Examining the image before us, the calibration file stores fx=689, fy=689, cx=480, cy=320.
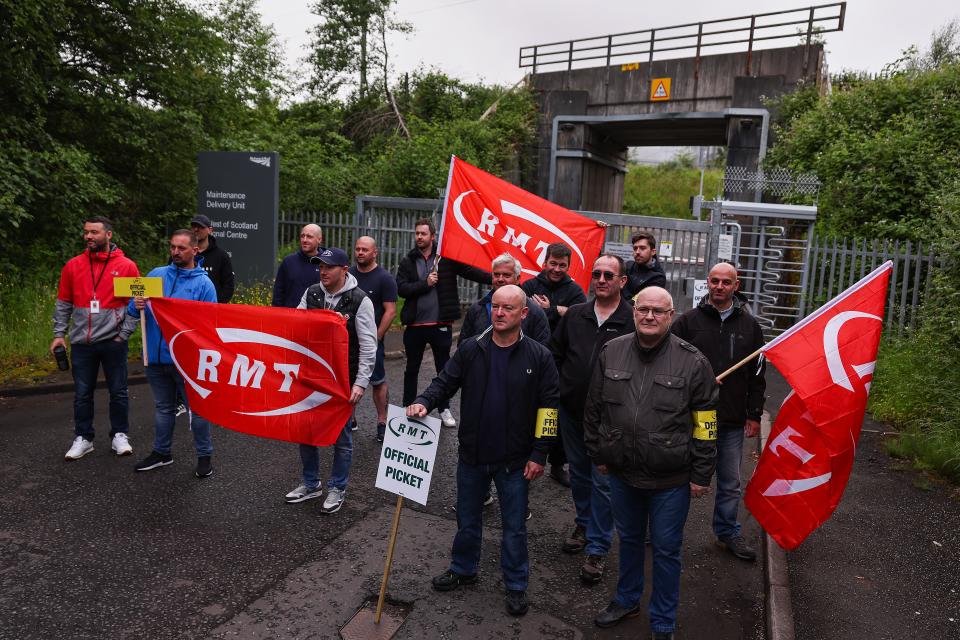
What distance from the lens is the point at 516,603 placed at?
428 cm

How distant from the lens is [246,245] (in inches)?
514

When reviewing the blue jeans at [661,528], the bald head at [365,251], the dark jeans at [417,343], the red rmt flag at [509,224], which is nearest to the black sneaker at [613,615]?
the blue jeans at [661,528]

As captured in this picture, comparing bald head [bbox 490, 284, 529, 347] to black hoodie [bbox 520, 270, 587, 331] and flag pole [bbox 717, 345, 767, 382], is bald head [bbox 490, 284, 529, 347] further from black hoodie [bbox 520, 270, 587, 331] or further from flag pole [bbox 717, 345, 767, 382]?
black hoodie [bbox 520, 270, 587, 331]

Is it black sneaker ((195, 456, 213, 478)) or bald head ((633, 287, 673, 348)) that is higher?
bald head ((633, 287, 673, 348))

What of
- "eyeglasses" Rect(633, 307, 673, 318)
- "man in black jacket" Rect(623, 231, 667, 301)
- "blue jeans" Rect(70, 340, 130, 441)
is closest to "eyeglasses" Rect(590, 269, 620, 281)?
"eyeglasses" Rect(633, 307, 673, 318)

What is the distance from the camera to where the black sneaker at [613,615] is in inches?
164

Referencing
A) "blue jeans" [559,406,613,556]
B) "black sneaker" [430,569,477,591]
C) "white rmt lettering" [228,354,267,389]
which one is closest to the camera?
"black sneaker" [430,569,477,591]

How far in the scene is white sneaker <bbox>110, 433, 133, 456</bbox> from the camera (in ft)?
21.5

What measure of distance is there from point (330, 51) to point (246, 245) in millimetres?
16824

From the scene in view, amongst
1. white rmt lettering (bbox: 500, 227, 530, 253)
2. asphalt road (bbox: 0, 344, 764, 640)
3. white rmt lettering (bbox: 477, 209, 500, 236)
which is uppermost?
white rmt lettering (bbox: 477, 209, 500, 236)

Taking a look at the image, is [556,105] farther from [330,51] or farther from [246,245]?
[246,245]

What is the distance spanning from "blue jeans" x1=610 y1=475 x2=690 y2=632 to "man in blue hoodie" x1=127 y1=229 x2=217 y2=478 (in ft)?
12.5

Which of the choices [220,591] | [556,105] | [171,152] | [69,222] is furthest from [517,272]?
[556,105]

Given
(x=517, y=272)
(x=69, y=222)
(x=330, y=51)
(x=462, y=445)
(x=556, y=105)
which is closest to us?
(x=462, y=445)
